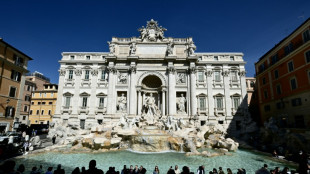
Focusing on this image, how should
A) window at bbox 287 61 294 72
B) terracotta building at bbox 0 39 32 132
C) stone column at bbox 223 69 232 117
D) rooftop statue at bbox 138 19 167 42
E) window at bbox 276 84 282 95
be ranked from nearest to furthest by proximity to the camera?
window at bbox 287 61 294 72, terracotta building at bbox 0 39 32 132, window at bbox 276 84 282 95, stone column at bbox 223 69 232 117, rooftop statue at bbox 138 19 167 42

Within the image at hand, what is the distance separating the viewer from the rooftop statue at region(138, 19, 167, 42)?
2885 centimetres

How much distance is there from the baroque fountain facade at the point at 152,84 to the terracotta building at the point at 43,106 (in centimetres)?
1673

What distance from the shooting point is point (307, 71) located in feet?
59.0

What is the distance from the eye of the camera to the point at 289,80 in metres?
20.9

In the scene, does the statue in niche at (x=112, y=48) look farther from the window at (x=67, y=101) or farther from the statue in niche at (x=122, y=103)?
the window at (x=67, y=101)

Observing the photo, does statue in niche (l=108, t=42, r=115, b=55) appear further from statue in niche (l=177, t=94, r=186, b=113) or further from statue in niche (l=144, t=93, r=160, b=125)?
statue in niche (l=177, t=94, r=186, b=113)

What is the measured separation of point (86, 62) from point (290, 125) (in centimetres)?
3232

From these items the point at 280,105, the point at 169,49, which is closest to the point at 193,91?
the point at 169,49

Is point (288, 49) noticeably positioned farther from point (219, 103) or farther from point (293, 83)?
point (219, 103)

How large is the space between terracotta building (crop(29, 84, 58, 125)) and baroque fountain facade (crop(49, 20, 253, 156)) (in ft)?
54.9

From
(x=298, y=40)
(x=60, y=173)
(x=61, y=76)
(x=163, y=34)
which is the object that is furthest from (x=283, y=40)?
(x=61, y=76)

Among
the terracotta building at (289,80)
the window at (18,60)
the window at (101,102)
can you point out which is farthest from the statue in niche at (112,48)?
the terracotta building at (289,80)

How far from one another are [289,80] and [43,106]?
167ft

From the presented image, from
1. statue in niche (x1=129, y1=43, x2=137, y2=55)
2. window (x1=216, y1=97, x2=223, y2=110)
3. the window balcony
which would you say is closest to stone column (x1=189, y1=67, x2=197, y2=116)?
window (x1=216, y1=97, x2=223, y2=110)
